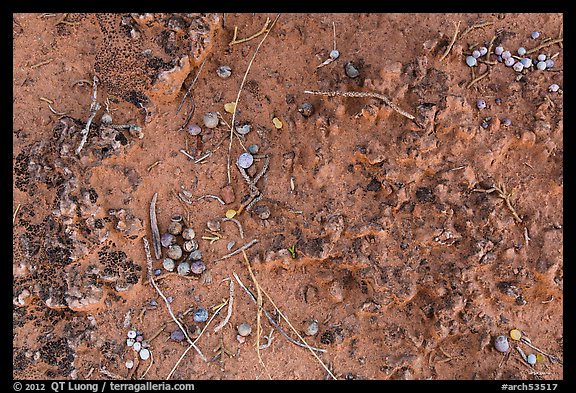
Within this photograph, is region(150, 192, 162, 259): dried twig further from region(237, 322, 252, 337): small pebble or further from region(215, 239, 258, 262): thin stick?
region(237, 322, 252, 337): small pebble

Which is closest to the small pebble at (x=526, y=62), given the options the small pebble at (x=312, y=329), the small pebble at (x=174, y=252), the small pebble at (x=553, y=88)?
the small pebble at (x=553, y=88)

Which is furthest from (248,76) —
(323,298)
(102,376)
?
(102,376)

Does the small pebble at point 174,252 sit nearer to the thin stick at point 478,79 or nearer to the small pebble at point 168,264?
the small pebble at point 168,264

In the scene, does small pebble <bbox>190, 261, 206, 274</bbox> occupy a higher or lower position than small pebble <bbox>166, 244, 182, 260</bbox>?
lower

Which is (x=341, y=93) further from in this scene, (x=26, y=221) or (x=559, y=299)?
(x=26, y=221)

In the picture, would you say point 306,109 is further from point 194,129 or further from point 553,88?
point 553,88

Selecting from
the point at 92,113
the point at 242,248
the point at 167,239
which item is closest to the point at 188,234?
the point at 167,239

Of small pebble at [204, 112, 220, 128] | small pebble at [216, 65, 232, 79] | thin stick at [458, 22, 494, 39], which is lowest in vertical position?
small pebble at [204, 112, 220, 128]

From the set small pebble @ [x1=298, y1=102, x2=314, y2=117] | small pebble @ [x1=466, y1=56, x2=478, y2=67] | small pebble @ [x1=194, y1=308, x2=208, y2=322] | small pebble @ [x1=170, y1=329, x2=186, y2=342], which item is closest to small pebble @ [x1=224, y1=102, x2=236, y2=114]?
small pebble @ [x1=298, y1=102, x2=314, y2=117]
